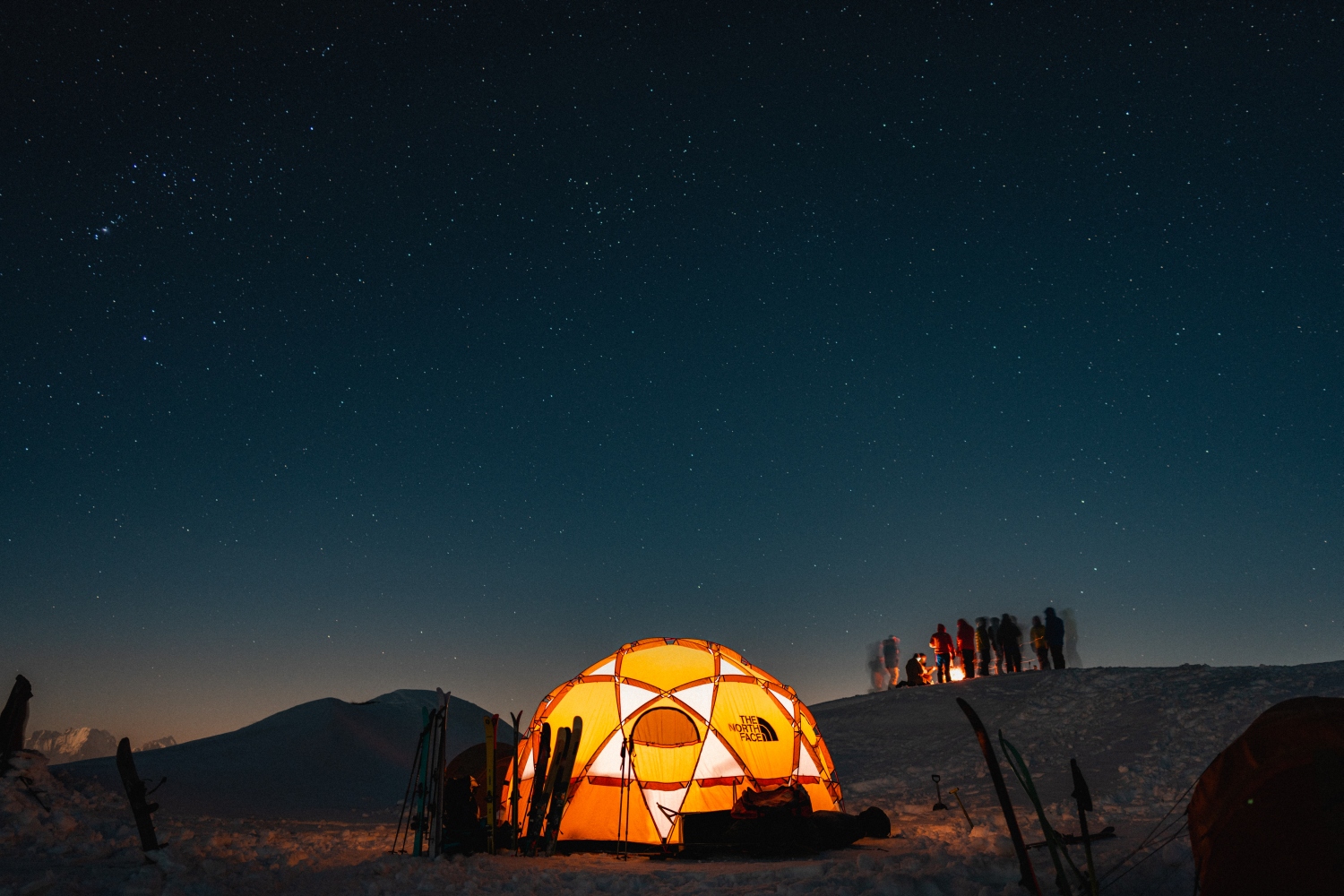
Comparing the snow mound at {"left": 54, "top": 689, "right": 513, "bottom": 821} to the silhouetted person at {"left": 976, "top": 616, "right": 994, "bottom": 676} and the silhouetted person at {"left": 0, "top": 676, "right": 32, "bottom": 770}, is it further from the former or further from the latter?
the silhouetted person at {"left": 976, "top": 616, "right": 994, "bottom": 676}

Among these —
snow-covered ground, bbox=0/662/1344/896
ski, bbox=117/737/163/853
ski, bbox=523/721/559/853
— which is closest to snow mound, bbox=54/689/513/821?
snow-covered ground, bbox=0/662/1344/896

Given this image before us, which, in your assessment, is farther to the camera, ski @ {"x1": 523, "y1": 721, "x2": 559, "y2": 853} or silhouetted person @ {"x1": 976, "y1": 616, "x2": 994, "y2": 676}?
silhouetted person @ {"x1": 976, "y1": 616, "x2": 994, "y2": 676}

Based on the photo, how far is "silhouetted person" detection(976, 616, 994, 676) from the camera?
2411cm

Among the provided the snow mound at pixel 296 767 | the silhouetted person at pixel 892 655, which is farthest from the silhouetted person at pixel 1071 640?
the snow mound at pixel 296 767

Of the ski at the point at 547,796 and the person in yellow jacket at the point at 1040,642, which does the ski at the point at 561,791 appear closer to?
the ski at the point at 547,796

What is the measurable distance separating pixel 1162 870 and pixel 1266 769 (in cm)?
198

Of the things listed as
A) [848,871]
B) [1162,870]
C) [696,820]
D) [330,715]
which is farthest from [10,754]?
[330,715]

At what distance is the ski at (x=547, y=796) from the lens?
10.4m

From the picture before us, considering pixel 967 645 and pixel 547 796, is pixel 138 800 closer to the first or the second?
pixel 547 796

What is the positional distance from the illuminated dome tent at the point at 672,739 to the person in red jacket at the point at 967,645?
12.5 meters

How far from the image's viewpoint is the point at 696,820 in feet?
33.0

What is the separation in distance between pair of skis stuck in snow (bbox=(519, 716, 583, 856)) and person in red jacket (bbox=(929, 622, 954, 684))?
1717 centimetres

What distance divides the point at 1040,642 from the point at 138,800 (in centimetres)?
2168

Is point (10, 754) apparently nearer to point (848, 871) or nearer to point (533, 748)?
→ point (533, 748)
